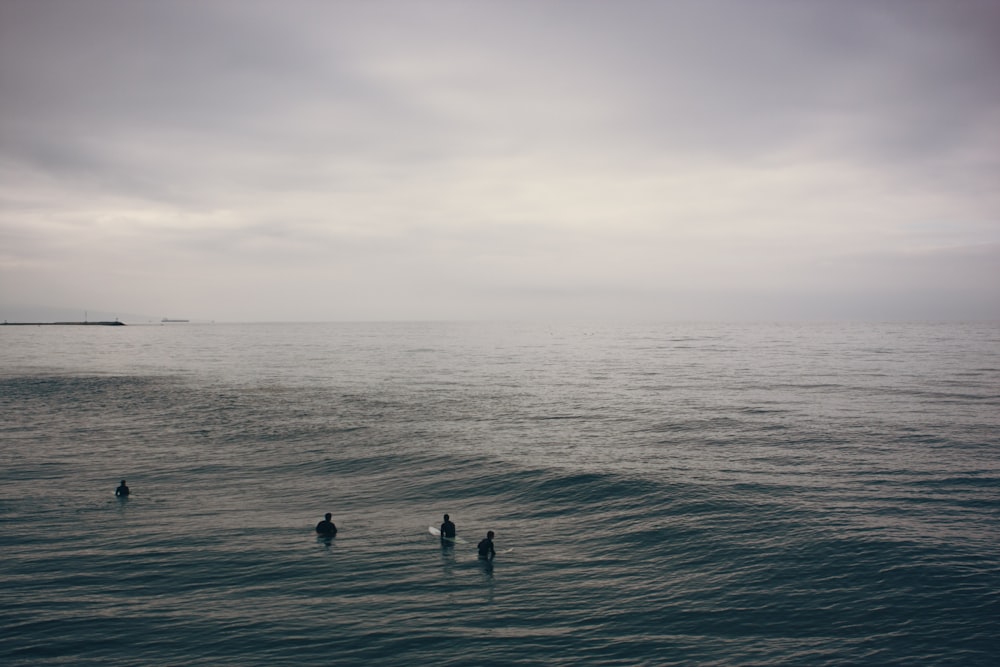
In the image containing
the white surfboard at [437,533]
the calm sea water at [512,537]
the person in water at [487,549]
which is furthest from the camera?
the white surfboard at [437,533]

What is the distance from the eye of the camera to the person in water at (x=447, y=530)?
82.2 feet

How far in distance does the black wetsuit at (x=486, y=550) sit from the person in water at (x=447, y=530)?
2238mm

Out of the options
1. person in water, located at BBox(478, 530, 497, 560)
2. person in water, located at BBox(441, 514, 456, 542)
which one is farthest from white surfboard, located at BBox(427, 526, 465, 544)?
person in water, located at BBox(478, 530, 497, 560)

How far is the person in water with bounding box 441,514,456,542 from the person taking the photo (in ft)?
82.2

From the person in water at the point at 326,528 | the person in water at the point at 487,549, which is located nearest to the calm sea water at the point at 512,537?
the person in water at the point at 487,549

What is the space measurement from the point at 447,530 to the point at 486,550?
2578 mm

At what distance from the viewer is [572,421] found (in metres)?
54.7

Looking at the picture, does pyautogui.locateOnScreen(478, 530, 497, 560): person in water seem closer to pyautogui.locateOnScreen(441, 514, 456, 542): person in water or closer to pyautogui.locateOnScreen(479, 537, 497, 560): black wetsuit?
pyautogui.locateOnScreen(479, 537, 497, 560): black wetsuit

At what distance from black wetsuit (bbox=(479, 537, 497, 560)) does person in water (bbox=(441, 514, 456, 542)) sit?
224cm

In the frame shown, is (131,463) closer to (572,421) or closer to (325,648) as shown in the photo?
(325,648)

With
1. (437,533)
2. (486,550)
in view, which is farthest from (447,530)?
(486,550)

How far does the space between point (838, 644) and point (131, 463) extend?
39682 mm

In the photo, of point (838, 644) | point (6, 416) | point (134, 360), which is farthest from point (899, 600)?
point (134, 360)

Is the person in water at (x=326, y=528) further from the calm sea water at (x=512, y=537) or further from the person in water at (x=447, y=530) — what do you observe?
the person in water at (x=447, y=530)
